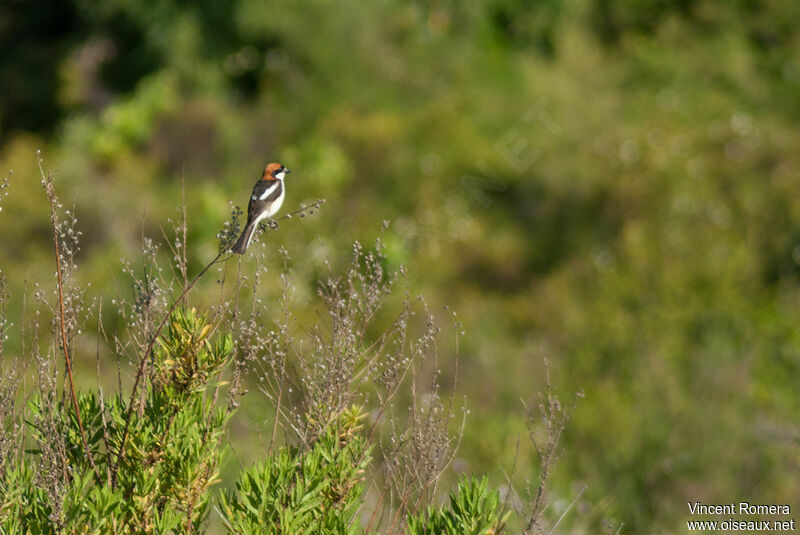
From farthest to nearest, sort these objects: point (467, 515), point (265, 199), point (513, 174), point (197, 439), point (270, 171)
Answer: point (513, 174) → point (270, 171) → point (265, 199) → point (197, 439) → point (467, 515)

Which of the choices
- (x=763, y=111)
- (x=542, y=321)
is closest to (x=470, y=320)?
(x=542, y=321)

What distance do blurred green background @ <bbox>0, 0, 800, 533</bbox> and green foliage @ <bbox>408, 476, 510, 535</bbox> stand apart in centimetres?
349

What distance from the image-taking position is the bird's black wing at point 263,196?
3.28 meters

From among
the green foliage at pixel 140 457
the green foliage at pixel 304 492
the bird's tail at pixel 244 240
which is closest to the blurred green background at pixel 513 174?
the green foliage at pixel 304 492

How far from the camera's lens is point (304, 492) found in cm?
272

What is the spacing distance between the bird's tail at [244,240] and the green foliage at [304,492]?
2.15 feet

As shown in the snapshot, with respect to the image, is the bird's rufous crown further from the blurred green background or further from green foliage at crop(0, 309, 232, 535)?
the blurred green background

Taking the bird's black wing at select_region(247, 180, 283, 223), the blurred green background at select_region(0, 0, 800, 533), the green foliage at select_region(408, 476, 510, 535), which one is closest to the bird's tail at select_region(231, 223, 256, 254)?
the bird's black wing at select_region(247, 180, 283, 223)

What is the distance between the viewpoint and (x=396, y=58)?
1489cm

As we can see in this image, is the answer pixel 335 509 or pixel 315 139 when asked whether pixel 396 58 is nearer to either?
pixel 315 139

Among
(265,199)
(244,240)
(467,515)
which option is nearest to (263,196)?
(265,199)

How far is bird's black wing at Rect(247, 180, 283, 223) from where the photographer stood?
328 cm

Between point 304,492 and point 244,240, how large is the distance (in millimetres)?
832

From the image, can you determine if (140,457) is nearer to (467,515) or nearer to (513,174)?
(467,515)
